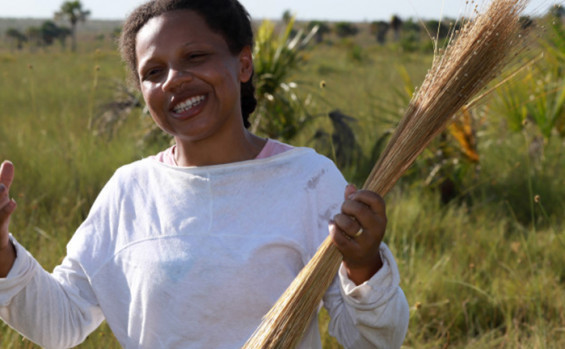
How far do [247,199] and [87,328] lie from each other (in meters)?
0.53

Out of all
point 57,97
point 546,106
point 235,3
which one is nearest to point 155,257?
point 235,3

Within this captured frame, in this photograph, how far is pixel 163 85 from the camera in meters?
1.51

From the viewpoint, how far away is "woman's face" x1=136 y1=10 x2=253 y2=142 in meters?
1.50

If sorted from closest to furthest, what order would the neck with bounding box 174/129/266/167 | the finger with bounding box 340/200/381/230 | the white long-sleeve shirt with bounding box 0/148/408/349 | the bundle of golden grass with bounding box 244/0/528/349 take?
the finger with bounding box 340/200/381/230, the bundle of golden grass with bounding box 244/0/528/349, the white long-sleeve shirt with bounding box 0/148/408/349, the neck with bounding box 174/129/266/167

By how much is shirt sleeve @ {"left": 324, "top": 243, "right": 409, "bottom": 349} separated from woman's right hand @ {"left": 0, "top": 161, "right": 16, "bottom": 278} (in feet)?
2.27

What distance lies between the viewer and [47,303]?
5.08 ft

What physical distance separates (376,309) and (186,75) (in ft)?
2.10

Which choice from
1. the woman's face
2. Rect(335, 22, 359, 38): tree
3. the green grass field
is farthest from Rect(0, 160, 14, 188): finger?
Rect(335, 22, 359, 38): tree

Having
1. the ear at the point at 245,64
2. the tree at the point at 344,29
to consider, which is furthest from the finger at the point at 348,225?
the tree at the point at 344,29

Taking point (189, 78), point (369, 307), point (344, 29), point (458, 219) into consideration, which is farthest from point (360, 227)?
point (344, 29)

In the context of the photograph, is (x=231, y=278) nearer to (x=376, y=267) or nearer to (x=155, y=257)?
(x=155, y=257)

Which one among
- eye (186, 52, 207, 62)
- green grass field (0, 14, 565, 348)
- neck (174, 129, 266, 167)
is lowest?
green grass field (0, 14, 565, 348)

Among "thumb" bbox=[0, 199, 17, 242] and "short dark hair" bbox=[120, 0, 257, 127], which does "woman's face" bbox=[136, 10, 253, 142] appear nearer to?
"short dark hair" bbox=[120, 0, 257, 127]

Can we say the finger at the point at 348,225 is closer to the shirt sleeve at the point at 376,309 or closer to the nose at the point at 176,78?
the shirt sleeve at the point at 376,309
